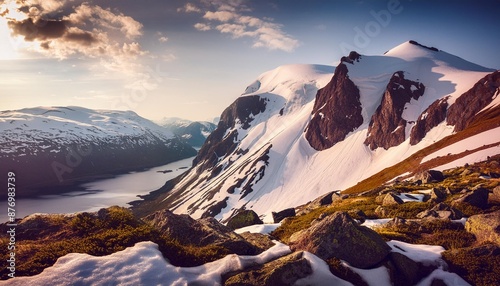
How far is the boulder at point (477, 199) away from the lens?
2542 cm

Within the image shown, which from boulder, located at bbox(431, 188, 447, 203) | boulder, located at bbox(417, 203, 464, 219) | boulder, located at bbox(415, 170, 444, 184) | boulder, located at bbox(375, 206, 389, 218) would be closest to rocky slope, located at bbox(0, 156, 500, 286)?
boulder, located at bbox(417, 203, 464, 219)

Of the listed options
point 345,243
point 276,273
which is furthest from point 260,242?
point 345,243

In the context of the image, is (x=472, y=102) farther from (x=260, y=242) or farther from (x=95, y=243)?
(x=95, y=243)

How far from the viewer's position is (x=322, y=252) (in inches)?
543

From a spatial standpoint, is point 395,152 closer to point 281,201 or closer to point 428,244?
point 281,201

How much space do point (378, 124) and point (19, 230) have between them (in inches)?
7215

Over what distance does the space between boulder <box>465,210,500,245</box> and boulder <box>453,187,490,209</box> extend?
9162mm

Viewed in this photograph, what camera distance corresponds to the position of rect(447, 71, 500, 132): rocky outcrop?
126900mm

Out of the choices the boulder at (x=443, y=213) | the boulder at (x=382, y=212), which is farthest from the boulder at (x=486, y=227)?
the boulder at (x=382, y=212)

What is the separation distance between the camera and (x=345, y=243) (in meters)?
14.3

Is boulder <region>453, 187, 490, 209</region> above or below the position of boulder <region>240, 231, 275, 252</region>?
below

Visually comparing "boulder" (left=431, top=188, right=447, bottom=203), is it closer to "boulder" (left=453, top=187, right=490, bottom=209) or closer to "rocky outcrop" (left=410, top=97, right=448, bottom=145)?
"boulder" (left=453, top=187, right=490, bottom=209)

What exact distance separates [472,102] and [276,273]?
525ft

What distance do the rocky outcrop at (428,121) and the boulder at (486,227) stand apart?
473 feet
